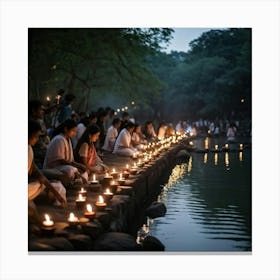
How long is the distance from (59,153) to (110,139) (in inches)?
173

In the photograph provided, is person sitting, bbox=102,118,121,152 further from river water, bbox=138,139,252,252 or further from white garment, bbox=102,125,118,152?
river water, bbox=138,139,252,252

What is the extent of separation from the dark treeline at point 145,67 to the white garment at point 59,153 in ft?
3.95

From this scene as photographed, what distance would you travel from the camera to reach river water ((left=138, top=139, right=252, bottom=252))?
5539mm

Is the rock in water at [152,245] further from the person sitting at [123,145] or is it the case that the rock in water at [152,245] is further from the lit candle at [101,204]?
the person sitting at [123,145]

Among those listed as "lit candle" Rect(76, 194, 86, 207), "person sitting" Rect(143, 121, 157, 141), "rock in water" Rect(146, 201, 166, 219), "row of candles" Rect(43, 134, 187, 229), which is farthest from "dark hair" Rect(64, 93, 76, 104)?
"person sitting" Rect(143, 121, 157, 141)

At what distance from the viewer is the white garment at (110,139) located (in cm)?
1000

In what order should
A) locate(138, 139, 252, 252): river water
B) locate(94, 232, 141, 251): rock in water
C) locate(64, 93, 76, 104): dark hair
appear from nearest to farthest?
locate(94, 232, 141, 251): rock in water, locate(138, 139, 252, 252): river water, locate(64, 93, 76, 104): dark hair

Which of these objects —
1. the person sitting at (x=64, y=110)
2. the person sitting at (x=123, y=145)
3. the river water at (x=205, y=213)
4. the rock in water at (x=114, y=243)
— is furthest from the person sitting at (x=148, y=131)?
the rock in water at (x=114, y=243)

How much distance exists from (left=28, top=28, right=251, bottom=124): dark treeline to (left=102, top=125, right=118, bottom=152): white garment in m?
1.38

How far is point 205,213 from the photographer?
6.81m
